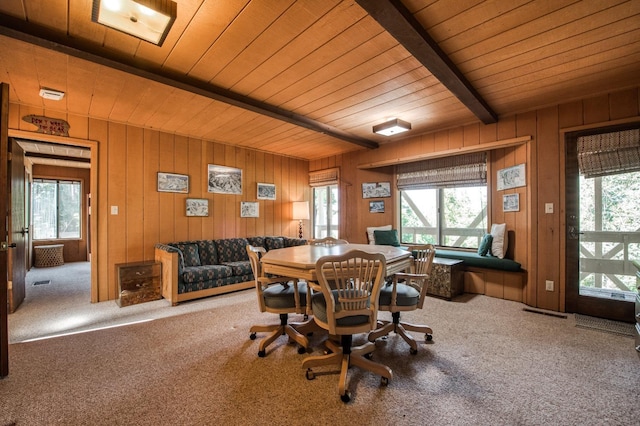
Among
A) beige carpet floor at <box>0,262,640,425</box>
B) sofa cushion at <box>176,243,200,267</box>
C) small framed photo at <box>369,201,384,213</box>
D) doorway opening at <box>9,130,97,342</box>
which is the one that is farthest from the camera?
small framed photo at <box>369,201,384,213</box>

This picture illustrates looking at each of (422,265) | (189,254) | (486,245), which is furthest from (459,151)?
(189,254)

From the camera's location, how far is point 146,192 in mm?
4176

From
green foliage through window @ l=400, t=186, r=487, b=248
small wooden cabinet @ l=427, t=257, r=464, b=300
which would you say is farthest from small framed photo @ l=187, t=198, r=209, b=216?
small wooden cabinet @ l=427, t=257, r=464, b=300

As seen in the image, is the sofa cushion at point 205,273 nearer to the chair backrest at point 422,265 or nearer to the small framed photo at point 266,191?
the small framed photo at point 266,191

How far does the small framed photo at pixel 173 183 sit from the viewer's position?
4.30 metres

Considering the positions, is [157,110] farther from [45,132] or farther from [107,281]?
[107,281]

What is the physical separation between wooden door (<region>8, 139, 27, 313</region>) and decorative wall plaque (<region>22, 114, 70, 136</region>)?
0.43 meters

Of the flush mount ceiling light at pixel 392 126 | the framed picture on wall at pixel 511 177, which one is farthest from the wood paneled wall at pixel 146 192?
the framed picture on wall at pixel 511 177

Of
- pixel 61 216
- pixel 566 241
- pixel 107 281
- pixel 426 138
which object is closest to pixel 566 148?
pixel 566 241

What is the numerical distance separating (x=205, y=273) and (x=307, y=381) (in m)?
2.50

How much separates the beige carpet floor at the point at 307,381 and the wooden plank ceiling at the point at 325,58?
2.40 meters

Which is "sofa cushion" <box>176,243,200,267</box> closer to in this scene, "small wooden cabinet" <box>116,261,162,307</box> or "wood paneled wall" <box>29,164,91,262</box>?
"small wooden cabinet" <box>116,261,162,307</box>

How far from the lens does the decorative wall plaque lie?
334cm

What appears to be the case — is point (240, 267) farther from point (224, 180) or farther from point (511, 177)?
point (511, 177)
